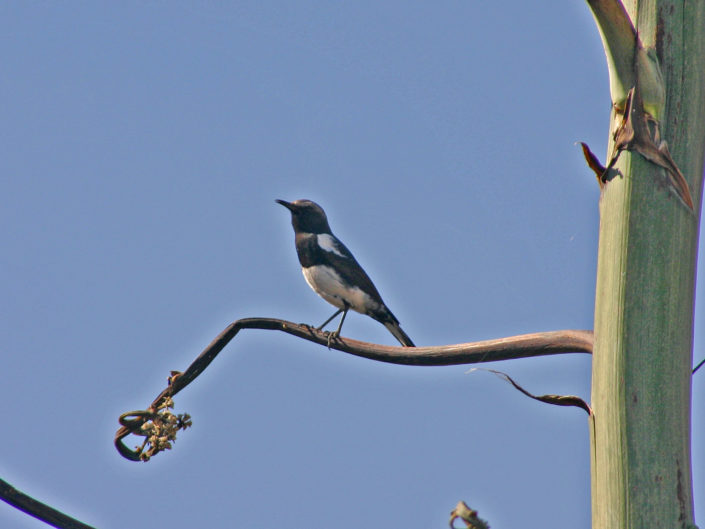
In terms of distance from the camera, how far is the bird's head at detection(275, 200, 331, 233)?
8859mm

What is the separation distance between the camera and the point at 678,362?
176 centimetres

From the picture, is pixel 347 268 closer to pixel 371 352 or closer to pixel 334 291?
pixel 334 291

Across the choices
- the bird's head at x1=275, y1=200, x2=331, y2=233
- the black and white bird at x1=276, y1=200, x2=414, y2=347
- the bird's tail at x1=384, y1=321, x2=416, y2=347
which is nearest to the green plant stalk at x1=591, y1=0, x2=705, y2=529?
the black and white bird at x1=276, y1=200, x2=414, y2=347

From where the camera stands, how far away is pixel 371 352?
2391 mm

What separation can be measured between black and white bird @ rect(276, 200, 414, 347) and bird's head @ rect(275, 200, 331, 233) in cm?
18

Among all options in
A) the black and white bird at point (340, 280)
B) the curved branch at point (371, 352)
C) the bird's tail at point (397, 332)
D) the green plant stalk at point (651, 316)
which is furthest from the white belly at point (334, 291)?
the green plant stalk at point (651, 316)

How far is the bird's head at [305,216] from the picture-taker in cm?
886

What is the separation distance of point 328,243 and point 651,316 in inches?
270

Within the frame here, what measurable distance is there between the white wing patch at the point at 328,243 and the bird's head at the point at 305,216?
0.16 m

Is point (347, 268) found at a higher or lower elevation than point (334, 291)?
higher

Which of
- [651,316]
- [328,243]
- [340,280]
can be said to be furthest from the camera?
[328,243]

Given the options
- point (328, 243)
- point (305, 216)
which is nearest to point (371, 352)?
point (328, 243)

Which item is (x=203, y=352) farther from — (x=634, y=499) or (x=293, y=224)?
(x=293, y=224)

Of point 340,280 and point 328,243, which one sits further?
point 328,243
